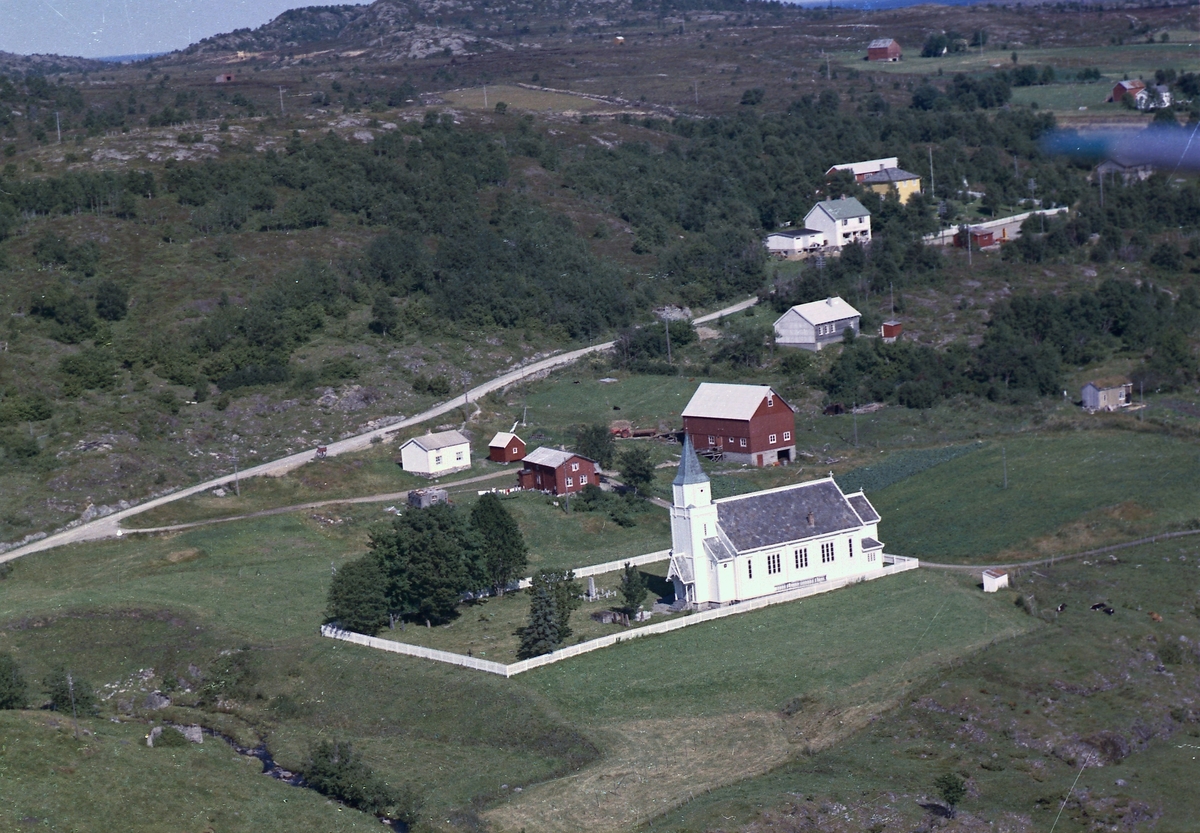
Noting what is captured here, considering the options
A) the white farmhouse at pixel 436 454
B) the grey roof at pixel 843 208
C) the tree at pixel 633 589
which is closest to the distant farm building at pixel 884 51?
the grey roof at pixel 843 208

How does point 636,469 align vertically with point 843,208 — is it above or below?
below

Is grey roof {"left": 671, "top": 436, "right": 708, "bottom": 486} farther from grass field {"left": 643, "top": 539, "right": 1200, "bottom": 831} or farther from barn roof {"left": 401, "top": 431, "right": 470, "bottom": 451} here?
barn roof {"left": 401, "top": 431, "right": 470, "bottom": 451}

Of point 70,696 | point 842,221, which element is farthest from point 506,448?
point 842,221

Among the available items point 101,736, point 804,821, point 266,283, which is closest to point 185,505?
point 101,736

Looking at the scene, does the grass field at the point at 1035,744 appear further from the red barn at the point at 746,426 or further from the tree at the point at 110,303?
the tree at the point at 110,303

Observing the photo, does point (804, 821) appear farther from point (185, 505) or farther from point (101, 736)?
point (185, 505)

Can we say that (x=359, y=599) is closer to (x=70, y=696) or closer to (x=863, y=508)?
(x=70, y=696)
